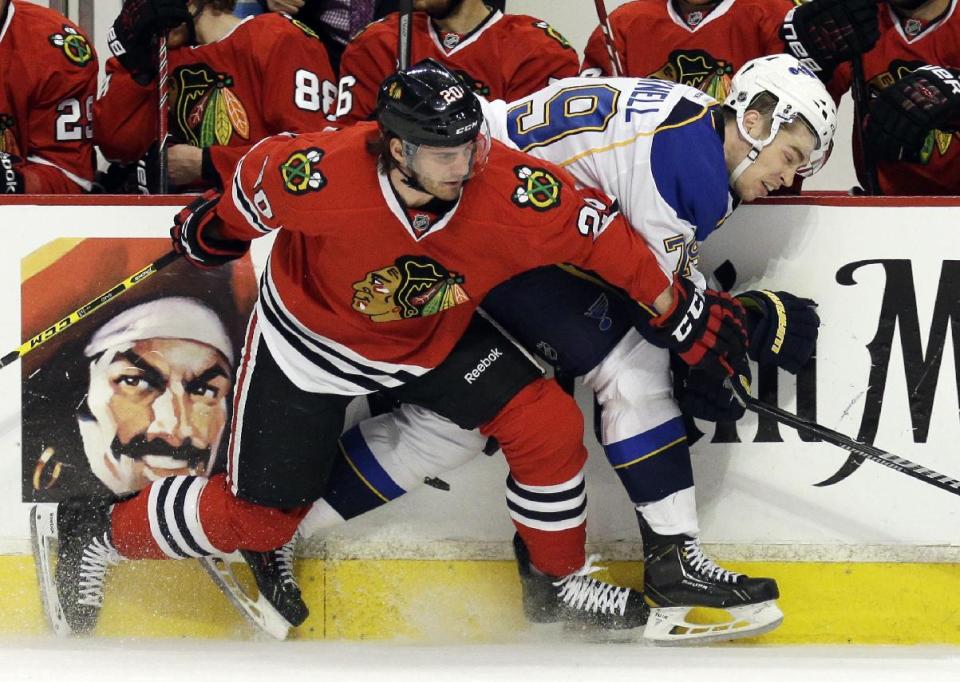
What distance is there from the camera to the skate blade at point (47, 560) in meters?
2.58

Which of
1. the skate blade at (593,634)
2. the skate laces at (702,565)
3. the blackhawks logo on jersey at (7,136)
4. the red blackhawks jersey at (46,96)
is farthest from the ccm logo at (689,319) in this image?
the blackhawks logo on jersey at (7,136)

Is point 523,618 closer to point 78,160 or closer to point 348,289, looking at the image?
point 348,289

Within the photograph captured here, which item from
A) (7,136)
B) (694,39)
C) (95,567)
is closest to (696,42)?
(694,39)

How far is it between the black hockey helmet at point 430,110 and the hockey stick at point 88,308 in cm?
70

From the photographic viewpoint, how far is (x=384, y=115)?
2.02m

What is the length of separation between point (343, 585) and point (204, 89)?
3.85 ft

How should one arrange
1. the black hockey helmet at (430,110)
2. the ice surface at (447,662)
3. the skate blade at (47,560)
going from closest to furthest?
the black hockey helmet at (430,110), the ice surface at (447,662), the skate blade at (47,560)

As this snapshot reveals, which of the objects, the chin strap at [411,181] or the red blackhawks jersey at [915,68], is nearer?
the chin strap at [411,181]

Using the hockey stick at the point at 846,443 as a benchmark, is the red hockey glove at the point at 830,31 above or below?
above

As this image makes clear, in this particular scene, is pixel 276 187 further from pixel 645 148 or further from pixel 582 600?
pixel 582 600

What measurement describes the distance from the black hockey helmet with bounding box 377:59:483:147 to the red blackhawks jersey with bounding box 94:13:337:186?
93cm

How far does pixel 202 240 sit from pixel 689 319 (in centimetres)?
90

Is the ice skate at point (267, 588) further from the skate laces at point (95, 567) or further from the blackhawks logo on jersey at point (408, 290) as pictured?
the blackhawks logo on jersey at point (408, 290)

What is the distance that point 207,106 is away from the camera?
9.70ft
